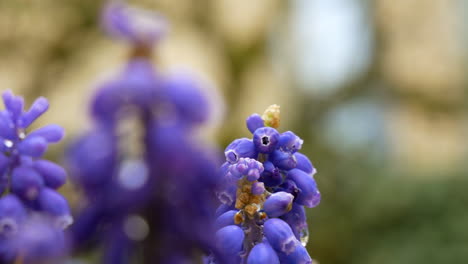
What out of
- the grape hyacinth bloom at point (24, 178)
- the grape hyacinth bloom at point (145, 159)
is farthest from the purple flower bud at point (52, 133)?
the grape hyacinth bloom at point (145, 159)

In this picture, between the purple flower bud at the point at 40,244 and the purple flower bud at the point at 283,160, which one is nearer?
the purple flower bud at the point at 40,244

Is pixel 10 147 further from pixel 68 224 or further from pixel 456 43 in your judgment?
pixel 456 43

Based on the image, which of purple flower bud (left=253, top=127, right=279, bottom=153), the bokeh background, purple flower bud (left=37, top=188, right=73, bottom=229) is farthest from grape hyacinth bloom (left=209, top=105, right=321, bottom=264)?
the bokeh background

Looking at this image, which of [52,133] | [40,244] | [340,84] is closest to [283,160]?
[52,133]

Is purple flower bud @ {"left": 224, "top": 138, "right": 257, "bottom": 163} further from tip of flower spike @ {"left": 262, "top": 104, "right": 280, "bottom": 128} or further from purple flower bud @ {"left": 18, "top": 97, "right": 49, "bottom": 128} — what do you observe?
purple flower bud @ {"left": 18, "top": 97, "right": 49, "bottom": 128}

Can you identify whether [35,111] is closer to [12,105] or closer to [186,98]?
[12,105]

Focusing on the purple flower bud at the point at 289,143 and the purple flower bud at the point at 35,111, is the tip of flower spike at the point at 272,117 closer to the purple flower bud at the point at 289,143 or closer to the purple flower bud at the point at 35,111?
the purple flower bud at the point at 289,143

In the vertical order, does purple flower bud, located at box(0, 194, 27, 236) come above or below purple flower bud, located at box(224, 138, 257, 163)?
below
